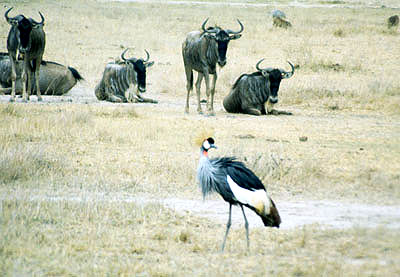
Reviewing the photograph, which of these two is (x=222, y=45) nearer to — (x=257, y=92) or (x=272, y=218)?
(x=257, y=92)

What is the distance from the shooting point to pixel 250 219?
238 inches

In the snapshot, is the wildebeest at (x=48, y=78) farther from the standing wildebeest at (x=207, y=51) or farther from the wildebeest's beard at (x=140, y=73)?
the standing wildebeest at (x=207, y=51)

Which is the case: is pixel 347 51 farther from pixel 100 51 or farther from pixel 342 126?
pixel 342 126

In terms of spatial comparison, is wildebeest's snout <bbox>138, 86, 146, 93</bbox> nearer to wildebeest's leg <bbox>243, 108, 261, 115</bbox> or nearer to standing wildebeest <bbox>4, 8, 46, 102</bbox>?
standing wildebeest <bbox>4, 8, 46, 102</bbox>

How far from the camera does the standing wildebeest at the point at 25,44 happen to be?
1213 centimetres

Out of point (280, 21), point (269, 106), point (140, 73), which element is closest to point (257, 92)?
point (269, 106)

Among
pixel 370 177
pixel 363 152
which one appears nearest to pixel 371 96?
pixel 363 152

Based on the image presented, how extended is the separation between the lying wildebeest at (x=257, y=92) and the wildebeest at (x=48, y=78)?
12.9 ft

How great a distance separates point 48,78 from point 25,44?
7.89 ft

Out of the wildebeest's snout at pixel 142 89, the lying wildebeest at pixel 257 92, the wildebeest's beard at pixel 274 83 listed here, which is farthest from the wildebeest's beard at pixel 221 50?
the wildebeest's snout at pixel 142 89

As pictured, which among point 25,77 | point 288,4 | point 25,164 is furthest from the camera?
point 288,4

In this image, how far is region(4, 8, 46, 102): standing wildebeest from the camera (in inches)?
478

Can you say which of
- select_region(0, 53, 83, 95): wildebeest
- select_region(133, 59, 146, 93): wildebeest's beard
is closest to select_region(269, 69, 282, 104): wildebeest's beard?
select_region(133, 59, 146, 93): wildebeest's beard

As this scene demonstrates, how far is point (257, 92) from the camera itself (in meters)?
12.8
